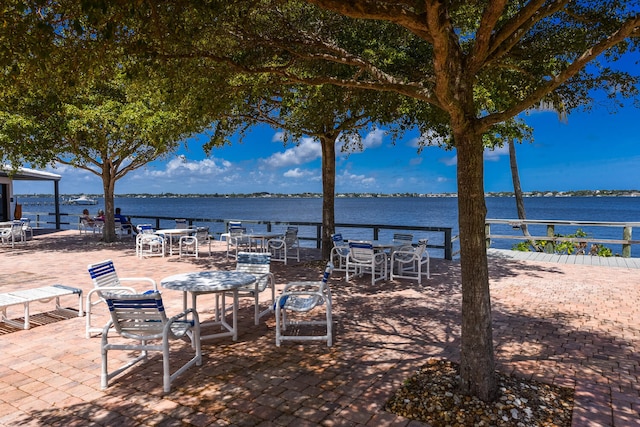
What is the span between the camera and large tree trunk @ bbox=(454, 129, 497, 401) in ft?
11.0

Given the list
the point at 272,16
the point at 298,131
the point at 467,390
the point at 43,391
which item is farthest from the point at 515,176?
the point at 43,391

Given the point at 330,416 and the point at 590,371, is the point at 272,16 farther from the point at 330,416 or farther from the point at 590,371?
the point at 590,371

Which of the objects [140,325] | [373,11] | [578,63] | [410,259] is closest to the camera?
[578,63]

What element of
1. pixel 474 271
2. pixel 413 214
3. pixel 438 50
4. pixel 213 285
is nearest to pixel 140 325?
pixel 213 285

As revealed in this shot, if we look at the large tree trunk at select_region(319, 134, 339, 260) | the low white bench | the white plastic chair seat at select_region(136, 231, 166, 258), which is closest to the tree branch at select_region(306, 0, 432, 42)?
the low white bench

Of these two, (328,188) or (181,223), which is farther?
(181,223)

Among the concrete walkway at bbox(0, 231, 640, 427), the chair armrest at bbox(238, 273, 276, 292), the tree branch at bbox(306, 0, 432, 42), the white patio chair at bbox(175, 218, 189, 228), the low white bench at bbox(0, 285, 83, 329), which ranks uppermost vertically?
the tree branch at bbox(306, 0, 432, 42)

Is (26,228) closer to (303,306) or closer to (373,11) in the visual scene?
(303,306)

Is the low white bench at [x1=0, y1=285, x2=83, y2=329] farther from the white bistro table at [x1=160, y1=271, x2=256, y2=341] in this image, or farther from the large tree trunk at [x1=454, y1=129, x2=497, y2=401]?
the large tree trunk at [x1=454, y1=129, x2=497, y2=401]

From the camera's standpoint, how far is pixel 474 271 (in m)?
3.37

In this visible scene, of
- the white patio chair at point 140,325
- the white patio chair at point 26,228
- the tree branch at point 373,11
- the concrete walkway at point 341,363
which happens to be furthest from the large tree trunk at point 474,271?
the white patio chair at point 26,228

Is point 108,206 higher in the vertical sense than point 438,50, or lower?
lower

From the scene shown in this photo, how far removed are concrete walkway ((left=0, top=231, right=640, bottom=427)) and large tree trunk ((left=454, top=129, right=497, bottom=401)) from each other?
2.09 ft

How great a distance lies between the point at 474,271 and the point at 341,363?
1629mm
